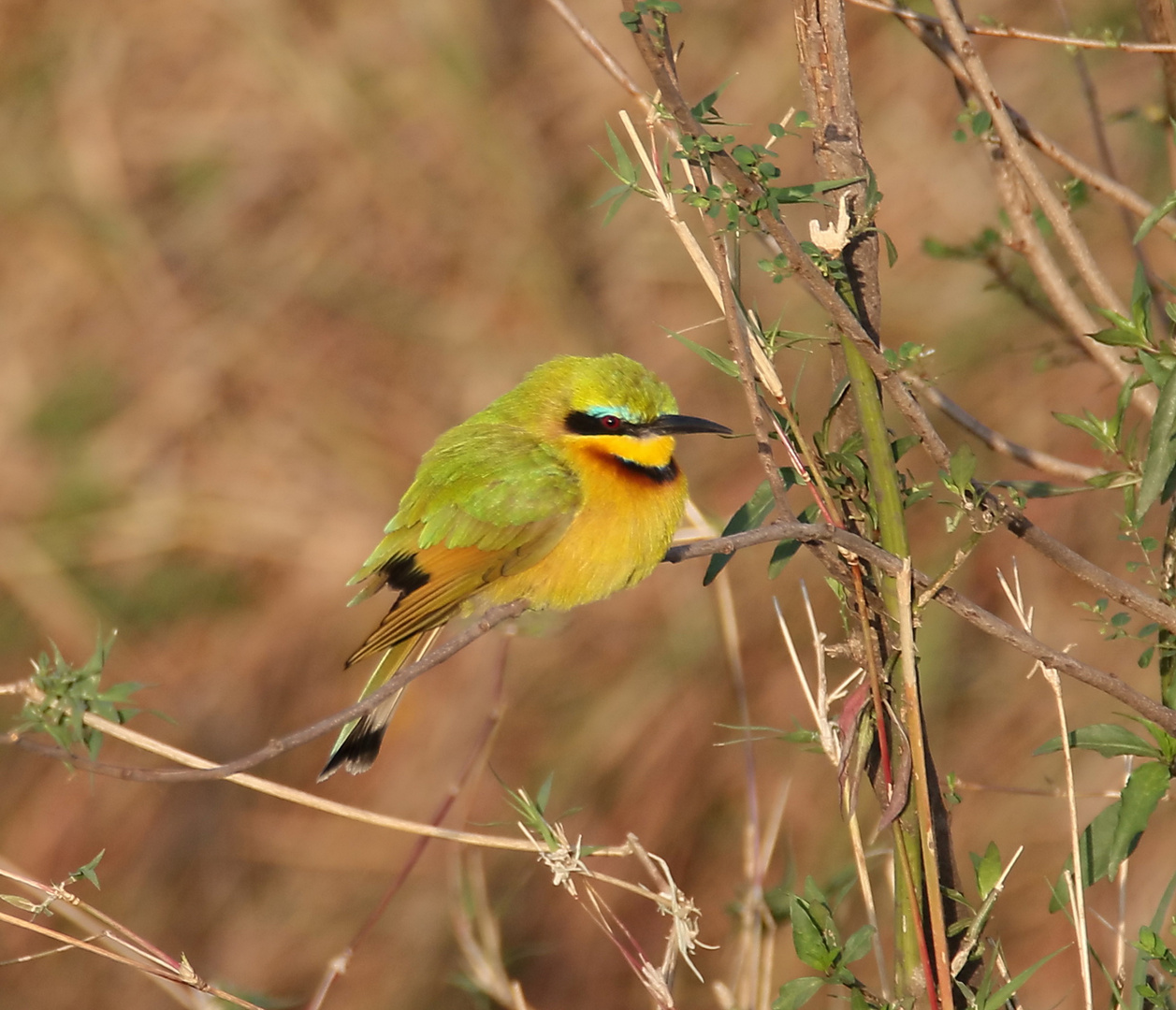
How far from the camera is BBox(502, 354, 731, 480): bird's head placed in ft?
8.46

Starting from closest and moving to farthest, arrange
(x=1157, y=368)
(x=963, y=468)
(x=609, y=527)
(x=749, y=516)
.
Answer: (x=963, y=468) → (x=1157, y=368) → (x=749, y=516) → (x=609, y=527)

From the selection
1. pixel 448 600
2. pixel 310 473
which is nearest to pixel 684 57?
pixel 310 473

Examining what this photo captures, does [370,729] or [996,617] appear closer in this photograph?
[996,617]

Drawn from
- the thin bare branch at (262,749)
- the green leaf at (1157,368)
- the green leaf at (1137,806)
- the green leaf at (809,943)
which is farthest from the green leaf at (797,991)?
the green leaf at (1157,368)

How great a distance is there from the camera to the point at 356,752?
2600 mm

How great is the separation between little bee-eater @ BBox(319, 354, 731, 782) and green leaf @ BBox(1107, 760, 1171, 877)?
3.40 feet

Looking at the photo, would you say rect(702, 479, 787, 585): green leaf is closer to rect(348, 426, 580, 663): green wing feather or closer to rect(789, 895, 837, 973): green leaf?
rect(789, 895, 837, 973): green leaf

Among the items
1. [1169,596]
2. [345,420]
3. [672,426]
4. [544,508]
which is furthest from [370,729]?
[345,420]

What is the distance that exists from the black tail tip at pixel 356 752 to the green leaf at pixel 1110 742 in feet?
4.69

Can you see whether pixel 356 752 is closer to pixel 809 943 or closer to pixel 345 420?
pixel 809 943

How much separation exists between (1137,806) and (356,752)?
1556 millimetres

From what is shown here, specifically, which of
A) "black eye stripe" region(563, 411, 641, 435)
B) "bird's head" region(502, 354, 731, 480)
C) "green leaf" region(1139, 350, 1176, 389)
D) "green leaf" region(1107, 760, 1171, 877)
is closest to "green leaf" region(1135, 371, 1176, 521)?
"green leaf" region(1139, 350, 1176, 389)

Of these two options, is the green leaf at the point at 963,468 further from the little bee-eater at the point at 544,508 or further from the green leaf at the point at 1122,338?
the little bee-eater at the point at 544,508

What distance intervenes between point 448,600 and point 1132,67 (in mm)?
3503
